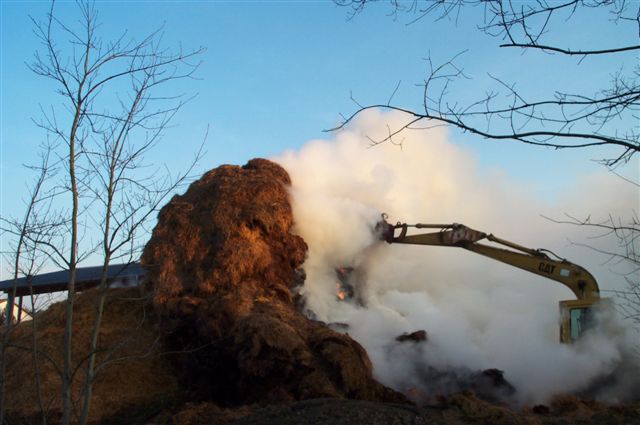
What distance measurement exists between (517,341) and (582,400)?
12.9 feet

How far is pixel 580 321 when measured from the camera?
14727 millimetres

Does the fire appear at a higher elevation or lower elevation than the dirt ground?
higher

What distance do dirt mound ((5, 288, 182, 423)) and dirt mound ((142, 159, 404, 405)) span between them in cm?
53

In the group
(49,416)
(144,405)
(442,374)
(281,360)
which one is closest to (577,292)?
(442,374)

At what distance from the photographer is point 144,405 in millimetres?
12062

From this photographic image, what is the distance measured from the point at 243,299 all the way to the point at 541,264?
735cm

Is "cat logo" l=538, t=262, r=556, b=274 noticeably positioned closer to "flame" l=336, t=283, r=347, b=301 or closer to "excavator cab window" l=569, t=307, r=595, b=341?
"excavator cab window" l=569, t=307, r=595, b=341

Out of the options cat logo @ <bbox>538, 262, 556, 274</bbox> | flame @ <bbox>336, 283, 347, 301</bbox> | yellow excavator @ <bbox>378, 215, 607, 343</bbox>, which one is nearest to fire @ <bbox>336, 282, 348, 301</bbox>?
flame @ <bbox>336, 283, 347, 301</bbox>

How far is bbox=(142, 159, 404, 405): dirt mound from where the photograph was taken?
1148 cm

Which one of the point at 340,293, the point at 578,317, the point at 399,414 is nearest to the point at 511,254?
the point at 578,317

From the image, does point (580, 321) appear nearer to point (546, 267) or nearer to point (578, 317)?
point (578, 317)

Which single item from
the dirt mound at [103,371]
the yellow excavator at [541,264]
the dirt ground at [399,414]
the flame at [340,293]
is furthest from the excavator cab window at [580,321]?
the dirt mound at [103,371]

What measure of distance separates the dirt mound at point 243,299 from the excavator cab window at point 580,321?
194 inches

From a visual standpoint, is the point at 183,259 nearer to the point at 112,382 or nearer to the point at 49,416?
the point at 112,382
